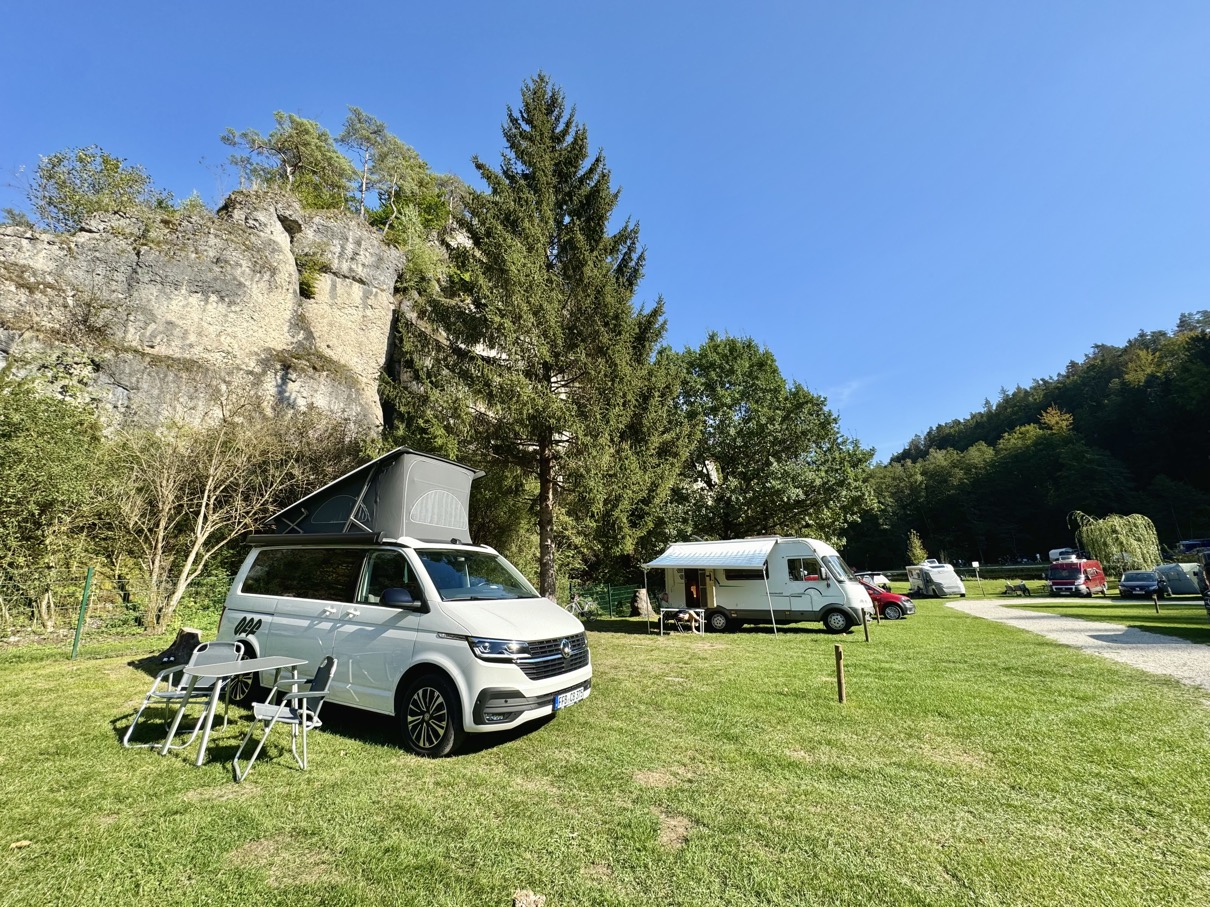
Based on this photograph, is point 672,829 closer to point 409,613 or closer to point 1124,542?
point 409,613

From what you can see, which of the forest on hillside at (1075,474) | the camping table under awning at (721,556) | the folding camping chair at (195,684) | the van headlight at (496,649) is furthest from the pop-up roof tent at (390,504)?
the forest on hillside at (1075,474)

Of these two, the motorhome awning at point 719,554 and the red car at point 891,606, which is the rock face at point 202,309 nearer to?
the motorhome awning at point 719,554

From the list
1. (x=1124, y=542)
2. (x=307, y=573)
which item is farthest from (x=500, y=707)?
(x=1124, y=542)

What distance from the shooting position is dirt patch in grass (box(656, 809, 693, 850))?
312 centimetres

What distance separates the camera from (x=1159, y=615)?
16484 mm

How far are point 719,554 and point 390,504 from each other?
11.1 metres

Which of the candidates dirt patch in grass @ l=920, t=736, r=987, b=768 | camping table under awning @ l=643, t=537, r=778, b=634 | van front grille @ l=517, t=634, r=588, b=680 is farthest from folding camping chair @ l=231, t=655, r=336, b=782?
camping table under awning @ l=643, t=537, r=778, b=634

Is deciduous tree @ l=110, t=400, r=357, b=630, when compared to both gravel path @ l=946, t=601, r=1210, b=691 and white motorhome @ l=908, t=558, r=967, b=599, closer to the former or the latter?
gravel path @ l=946, t=601, r=1210, b=691

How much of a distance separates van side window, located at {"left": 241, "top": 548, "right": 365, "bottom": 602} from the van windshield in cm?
90

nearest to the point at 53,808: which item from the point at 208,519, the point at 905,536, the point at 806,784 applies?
the point at 806,784

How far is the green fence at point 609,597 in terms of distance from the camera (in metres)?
19.4

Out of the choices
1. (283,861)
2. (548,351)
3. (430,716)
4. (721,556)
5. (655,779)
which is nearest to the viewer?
(283,861)

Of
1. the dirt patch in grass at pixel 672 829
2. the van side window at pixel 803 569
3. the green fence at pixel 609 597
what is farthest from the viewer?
the green fence at pixel 609 597

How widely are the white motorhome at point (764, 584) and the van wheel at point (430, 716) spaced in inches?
417
